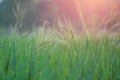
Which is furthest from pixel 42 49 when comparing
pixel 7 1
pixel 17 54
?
pixel 7 1

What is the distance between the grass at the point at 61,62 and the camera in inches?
80.2

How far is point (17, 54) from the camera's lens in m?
2.39

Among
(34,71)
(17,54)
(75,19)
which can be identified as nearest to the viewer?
(34,71)

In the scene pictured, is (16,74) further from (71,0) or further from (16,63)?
(71,0)

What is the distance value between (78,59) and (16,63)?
43cm

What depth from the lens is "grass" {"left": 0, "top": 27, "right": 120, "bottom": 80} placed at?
204 centimetres

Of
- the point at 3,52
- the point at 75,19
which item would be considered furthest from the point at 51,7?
the point at 3,52

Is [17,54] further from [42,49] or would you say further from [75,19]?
[75,19]

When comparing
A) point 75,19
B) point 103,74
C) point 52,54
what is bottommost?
point 103,74

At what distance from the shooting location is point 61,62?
213 centimetres

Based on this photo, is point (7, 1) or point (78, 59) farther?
point (7, 1)

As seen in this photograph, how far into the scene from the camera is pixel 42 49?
2.46 meters

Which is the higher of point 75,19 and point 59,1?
point 59,1

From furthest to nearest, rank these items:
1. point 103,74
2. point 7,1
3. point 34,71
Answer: point 7,1 → point 103,74 → point 34,71
